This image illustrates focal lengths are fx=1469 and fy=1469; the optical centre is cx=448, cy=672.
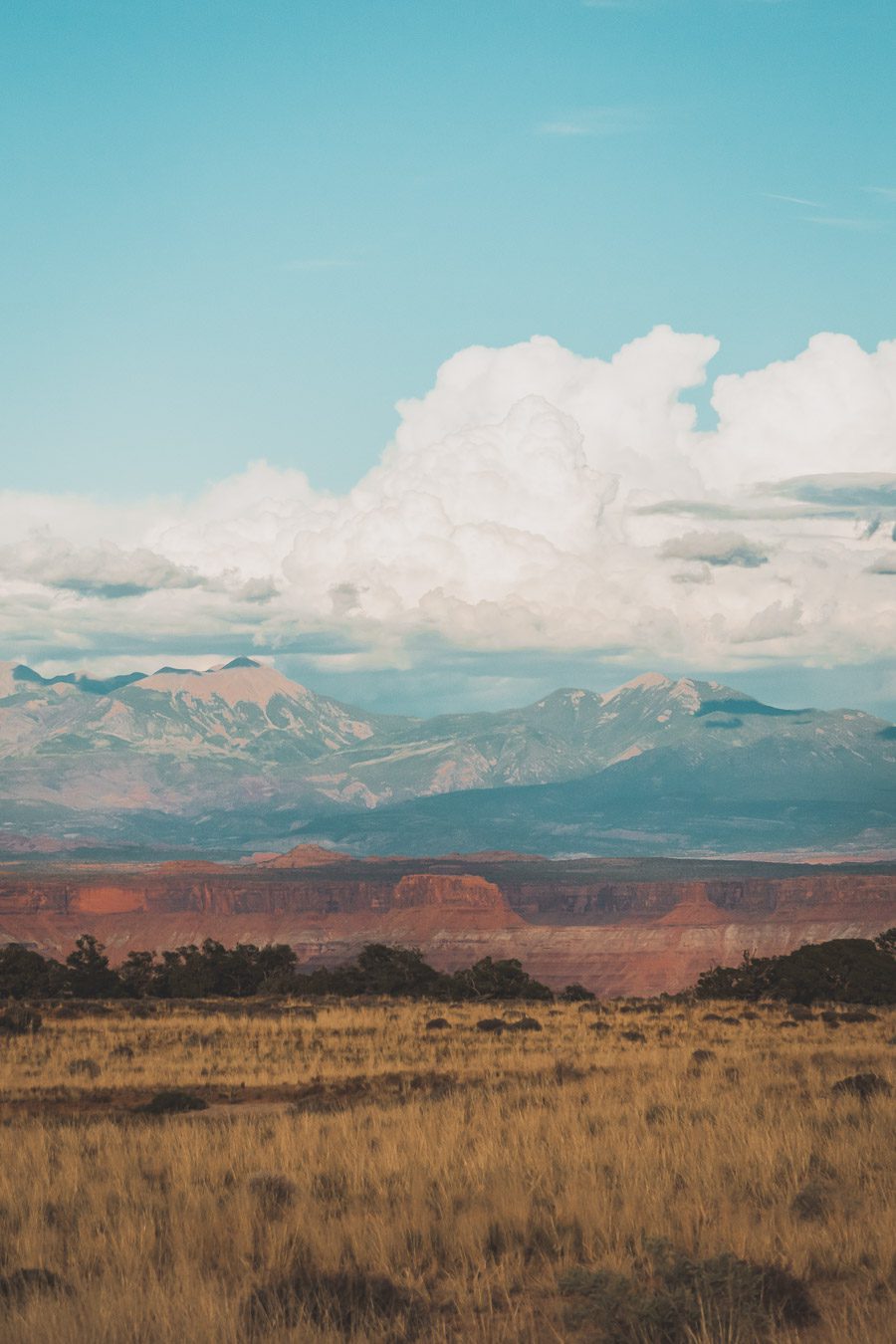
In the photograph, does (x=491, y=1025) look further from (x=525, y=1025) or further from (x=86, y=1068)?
(x=86, y=1068)

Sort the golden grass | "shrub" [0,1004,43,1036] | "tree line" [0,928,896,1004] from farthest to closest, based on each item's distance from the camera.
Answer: "tree line" [0,928,896,1004], "shrub" [0,1004,43,1036], the golden grass

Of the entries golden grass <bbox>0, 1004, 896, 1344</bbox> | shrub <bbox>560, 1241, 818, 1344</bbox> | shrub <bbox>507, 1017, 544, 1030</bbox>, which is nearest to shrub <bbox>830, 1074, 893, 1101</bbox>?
golden grass <bbox>0, 1004, 896, 1344</bbox>

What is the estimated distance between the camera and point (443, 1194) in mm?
13633

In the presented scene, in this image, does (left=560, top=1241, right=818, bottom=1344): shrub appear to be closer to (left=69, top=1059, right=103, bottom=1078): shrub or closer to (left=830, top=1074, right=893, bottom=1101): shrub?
(left=830, top=1074, right=893, bottom=1101): shrub

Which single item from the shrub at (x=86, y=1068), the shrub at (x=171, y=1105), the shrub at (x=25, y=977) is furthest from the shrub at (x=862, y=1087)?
the shrub at (x=25, y=977)

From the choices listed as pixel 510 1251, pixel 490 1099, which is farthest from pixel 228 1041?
pixel 510 1251

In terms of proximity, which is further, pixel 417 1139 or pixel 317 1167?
pixel 417 1139

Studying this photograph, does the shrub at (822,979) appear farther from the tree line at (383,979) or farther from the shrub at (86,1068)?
the shrub at (86,1068)

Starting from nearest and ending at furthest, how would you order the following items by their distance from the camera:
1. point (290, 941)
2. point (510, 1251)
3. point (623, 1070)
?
1. point (510, 1251)
2. point (623, 1070)
3. point (290, 941)

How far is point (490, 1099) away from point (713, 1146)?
18.2ft

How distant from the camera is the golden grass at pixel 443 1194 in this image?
33.0ft

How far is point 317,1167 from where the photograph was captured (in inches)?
600

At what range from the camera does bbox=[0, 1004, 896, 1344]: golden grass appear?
33.0 ft

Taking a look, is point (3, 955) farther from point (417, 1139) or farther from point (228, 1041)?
point (417, 1139)
